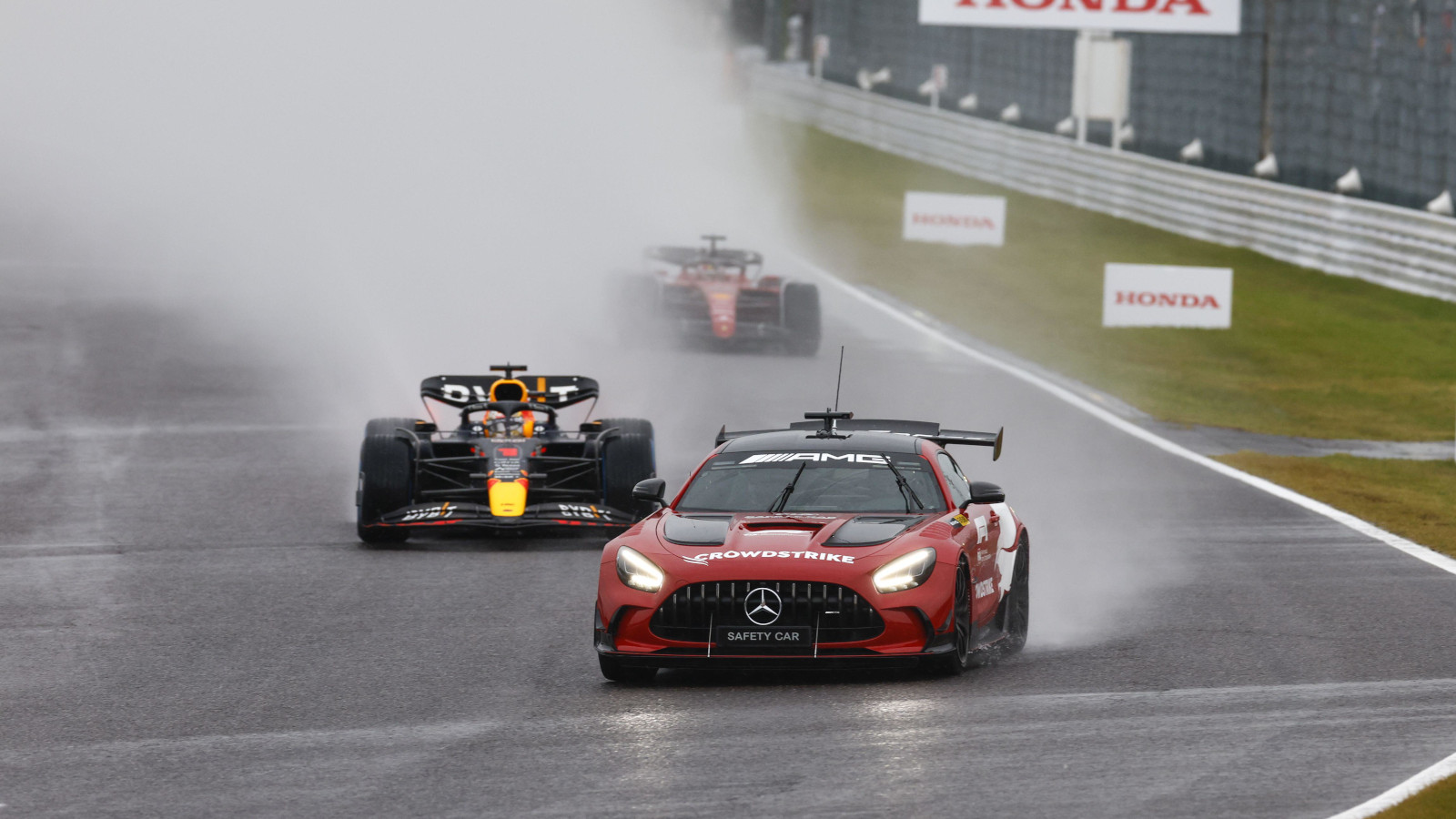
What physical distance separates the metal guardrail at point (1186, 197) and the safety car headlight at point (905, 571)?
73.4ft

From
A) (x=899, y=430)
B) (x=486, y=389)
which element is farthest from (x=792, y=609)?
(x=486, y=389)

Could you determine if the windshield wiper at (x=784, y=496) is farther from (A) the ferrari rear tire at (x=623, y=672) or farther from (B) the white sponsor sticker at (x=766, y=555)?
(A) the ferrari rear tire at (x=623, y=672)

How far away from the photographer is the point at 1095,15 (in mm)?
44406

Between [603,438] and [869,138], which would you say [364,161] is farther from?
[603,438]

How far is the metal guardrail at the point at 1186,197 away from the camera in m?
31.9

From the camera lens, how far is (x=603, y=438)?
1538cm

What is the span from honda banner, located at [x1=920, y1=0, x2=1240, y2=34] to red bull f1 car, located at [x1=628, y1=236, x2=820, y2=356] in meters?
19.0

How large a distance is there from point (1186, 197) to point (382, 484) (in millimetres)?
27755

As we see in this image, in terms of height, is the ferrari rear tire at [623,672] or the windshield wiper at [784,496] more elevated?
the windshield wiper at [784,496]

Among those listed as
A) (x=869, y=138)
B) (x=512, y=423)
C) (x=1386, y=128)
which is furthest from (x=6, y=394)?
(x=869, y=138)

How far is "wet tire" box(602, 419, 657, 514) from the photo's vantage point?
15.2 meters

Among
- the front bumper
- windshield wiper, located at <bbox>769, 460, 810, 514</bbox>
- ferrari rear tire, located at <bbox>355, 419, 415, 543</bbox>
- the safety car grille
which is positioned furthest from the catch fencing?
the safety car grille

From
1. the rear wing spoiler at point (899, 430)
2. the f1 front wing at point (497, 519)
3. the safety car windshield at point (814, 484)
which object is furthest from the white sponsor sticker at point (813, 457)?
the f1 front wing at point (497, 519)

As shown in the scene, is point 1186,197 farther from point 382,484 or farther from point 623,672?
point 623,672
